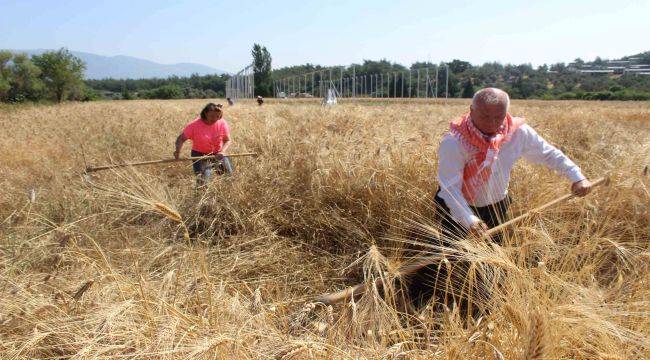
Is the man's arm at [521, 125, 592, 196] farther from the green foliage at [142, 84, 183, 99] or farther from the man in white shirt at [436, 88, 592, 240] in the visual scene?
the green foliage at [142, 84, 183, 99]

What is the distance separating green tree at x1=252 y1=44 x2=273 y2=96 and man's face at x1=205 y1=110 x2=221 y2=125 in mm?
55333

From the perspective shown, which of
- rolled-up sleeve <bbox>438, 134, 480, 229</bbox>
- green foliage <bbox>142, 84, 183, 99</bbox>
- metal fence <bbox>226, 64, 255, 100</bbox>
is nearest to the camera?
rolled-up sleeve <bbox>438, 134, 480, 229</bbox>

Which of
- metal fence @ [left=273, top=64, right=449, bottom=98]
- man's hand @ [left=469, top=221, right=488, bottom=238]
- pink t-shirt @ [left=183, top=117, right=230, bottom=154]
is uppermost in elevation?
metal fence @ [left=273, top=64, right=449, bottom=98]

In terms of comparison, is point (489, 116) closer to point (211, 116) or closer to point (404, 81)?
point (211, 116)

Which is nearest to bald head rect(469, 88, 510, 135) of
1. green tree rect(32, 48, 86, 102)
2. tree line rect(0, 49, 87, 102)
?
tree line rect(0, 49, 87, 102)

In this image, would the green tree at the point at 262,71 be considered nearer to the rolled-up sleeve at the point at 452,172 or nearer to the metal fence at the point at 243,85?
the metal fence at the point at 243,85

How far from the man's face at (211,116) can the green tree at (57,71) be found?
59.5 metres

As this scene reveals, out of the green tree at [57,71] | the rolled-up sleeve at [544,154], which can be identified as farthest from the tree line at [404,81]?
the rolled-up sleeve at [544,154]

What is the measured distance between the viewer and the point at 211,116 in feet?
17.5

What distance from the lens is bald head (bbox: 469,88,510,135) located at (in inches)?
89.5

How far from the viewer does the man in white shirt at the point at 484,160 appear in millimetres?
2307

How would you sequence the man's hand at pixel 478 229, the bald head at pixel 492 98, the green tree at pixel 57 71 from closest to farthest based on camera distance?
the man's hand at pixel 478 229 → the bald head at pixel 492 98 → the green tree at pixel 57 71

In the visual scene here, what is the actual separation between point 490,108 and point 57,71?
6469cm

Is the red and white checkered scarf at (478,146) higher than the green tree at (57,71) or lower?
lower
